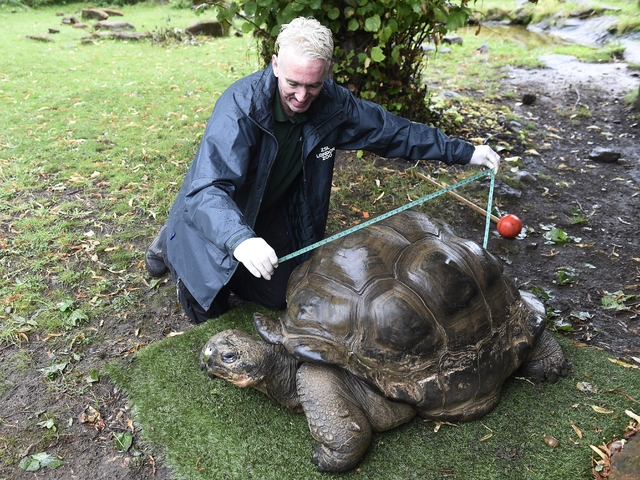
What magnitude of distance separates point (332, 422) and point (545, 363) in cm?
128

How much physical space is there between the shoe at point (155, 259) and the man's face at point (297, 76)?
59.9 inches

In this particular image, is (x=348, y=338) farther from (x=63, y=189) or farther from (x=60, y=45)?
(x=60, y=45)

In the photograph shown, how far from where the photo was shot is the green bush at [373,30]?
4121 mm

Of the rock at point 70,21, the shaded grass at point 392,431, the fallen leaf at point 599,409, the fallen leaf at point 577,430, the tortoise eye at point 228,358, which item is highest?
the tortoise eye at point 228,358

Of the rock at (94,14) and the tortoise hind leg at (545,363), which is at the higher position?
the rock at (94,14)

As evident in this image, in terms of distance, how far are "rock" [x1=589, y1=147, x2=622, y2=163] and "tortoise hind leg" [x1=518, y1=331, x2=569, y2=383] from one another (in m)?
3.27

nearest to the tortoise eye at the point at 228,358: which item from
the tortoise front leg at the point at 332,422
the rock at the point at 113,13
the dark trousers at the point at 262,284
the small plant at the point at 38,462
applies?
the tortoise front leg at the point at 332,422

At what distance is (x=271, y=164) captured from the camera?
2732mm

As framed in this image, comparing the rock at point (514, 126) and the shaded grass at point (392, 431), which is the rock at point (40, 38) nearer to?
the rock at point (514, 126)

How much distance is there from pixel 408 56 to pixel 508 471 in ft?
13.0

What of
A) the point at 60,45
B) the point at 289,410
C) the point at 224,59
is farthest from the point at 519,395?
the point at 60,45

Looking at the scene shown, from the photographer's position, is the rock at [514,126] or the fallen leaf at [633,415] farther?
the rock at [514,126]

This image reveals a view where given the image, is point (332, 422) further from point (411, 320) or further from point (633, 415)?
point (633, 415)

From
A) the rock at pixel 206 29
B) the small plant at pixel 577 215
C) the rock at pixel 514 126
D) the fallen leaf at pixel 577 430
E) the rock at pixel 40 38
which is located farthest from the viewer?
the rock at pixel 206 29
